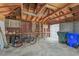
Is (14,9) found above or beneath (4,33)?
above

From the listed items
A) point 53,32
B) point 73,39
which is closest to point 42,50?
point 53,32

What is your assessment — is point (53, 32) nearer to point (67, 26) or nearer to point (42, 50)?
point (67, 26)

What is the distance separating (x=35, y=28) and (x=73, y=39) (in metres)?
0.70

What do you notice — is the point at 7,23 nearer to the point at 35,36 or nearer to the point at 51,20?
the point at 35,36

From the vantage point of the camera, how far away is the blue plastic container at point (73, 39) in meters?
2.64

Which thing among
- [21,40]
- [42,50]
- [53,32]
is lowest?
[42,50]

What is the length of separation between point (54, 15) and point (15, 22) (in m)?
0.70

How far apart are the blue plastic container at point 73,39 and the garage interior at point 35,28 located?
6cm

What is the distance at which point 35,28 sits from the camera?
270 centimetres

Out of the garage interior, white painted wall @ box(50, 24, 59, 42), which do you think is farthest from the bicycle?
white painted wall @ box(50, 24, 59, 42)

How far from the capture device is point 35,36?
2707 mm

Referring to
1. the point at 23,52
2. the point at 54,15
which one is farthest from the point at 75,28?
the point at 23,52

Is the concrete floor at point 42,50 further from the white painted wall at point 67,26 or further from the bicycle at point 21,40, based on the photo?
the white painted wall at point 67,26

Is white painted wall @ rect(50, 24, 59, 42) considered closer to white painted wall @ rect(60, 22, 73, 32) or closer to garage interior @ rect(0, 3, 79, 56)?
garage interior @ rect(0, 3, 79, 56)
